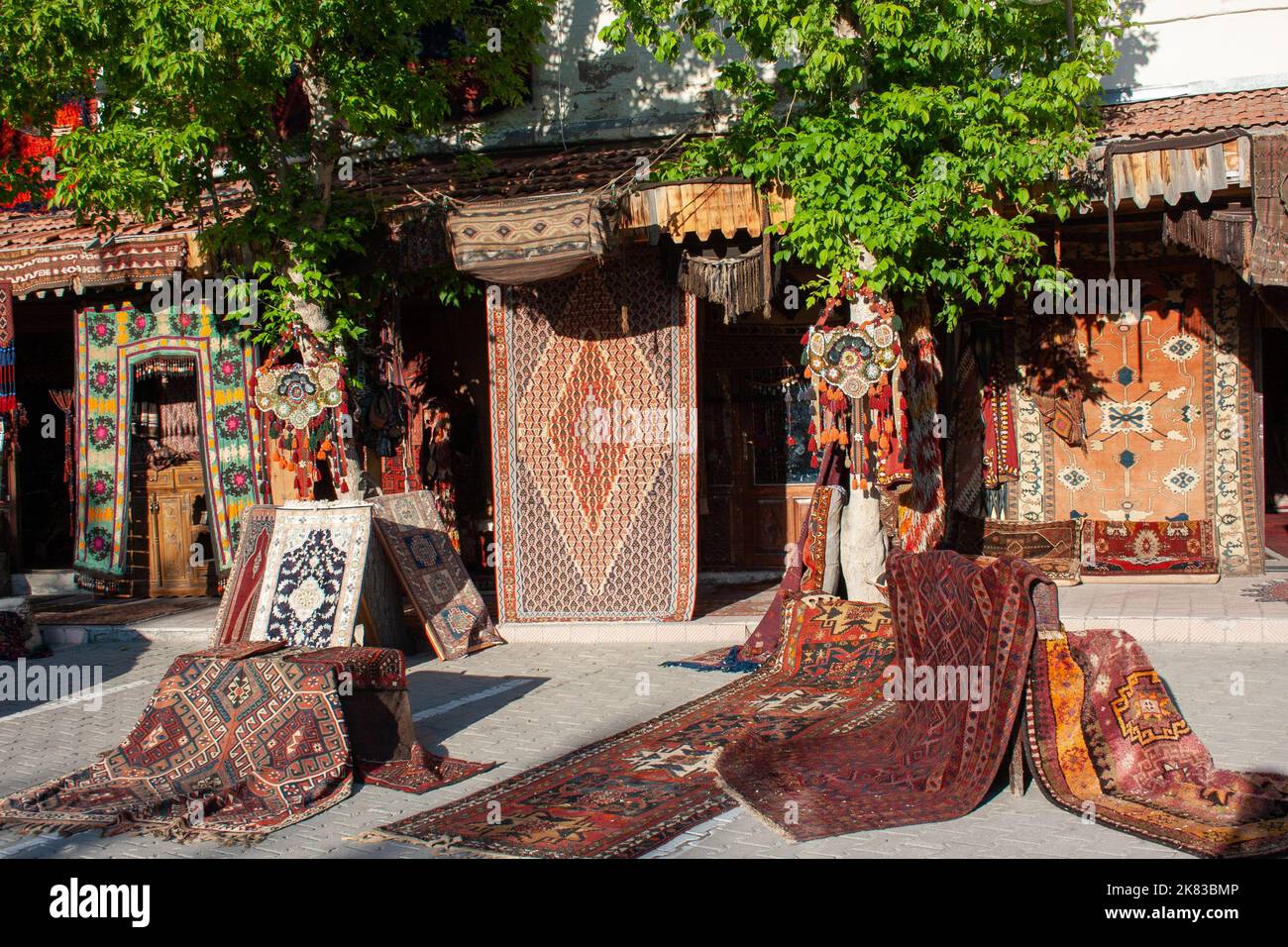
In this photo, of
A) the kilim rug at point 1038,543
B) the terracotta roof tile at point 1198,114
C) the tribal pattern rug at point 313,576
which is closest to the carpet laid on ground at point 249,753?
the tribal pattern rug at point 313,576

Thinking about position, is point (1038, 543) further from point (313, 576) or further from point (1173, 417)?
point (313, 576)

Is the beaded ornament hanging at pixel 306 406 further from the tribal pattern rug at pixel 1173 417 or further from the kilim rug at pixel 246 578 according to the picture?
the tribal pattern rug at pixel 1173 417

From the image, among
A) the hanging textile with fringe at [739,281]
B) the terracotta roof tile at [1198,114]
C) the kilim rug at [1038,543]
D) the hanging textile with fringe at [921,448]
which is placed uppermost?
the terracotta roof tile at [1198,114]

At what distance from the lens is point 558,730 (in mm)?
6668

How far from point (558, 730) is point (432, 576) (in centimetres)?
266

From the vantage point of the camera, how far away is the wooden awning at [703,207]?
28.8ft

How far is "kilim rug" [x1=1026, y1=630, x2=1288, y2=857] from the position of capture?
4.70 metres

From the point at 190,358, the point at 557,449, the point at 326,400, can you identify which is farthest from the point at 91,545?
the point at 557,449

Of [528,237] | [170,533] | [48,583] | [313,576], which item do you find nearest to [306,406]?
[313,576]

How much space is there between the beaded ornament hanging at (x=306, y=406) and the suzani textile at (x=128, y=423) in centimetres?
157

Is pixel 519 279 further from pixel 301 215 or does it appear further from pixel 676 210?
pixel 301 215

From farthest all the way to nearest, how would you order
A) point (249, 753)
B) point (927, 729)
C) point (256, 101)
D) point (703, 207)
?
point (703, 207)
point (256, 101)
point (249, 753)
point (927, 729)

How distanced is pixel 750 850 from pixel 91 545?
347 inches
